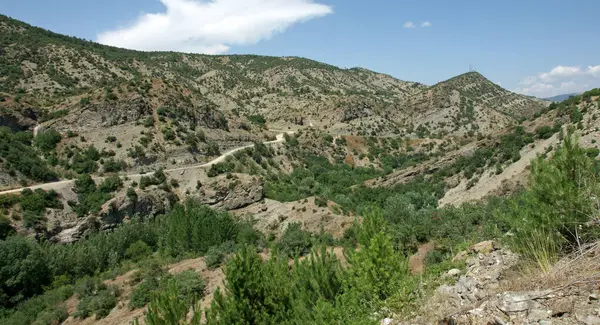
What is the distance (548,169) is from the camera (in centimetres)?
790

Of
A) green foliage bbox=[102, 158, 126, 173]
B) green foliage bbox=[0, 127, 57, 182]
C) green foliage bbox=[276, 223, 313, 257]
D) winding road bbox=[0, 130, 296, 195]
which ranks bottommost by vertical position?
green foliage bbox=[276, 223, 313, 257]

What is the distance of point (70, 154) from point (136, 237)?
812 inches

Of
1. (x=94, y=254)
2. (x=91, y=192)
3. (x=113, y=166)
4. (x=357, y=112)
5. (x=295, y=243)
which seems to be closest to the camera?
(x=295, y=243)

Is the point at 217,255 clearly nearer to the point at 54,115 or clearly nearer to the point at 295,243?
the point at 295,243

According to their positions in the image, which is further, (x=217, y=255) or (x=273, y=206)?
(x=273, y=206)

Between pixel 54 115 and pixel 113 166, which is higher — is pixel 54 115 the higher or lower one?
the higher one

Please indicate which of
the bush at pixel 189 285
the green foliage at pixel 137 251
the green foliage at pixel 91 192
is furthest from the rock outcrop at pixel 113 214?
the bush at pixel 189 285

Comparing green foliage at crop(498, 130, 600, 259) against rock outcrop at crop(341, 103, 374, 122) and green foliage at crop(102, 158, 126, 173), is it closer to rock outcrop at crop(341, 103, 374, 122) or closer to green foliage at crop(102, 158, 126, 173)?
green foliage at crop(102, 158, 126, 173)

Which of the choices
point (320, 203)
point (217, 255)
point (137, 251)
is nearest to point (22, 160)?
point (137, 251)

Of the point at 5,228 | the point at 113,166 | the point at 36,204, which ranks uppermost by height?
the point at 113,166

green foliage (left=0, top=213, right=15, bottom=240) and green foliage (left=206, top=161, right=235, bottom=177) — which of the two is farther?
green foliage (left=206, top=161, right=235, bottom=177)

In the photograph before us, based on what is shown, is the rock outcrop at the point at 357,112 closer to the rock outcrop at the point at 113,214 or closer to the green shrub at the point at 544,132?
the green shrub at the point at 544,132

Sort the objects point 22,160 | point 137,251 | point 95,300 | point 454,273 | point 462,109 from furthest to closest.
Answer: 1. point 462,109
2. point 22,160
3. point 137,251
4. point 95,300
5. point 454,273

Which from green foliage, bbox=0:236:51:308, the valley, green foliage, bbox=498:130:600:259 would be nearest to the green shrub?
the valley
